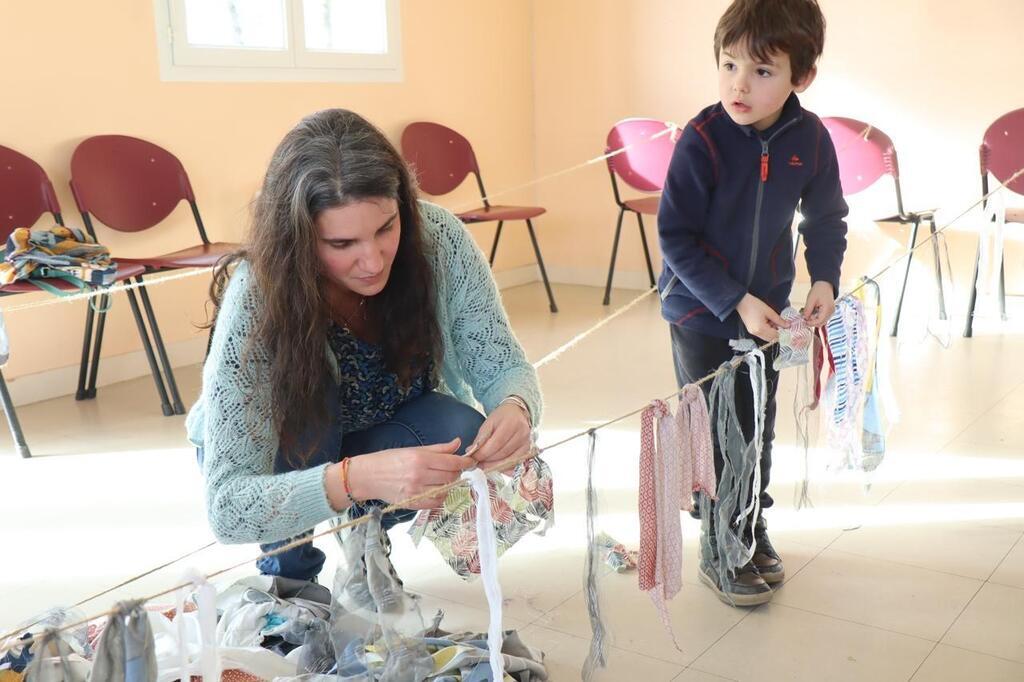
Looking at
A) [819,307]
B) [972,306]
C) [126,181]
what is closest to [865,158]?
[972,306]

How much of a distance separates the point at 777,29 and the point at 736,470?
83cm

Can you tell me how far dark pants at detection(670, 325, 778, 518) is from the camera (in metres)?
2.15

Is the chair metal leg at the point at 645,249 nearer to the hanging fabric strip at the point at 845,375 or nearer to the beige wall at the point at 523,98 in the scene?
the beige wall at the point at 523,98

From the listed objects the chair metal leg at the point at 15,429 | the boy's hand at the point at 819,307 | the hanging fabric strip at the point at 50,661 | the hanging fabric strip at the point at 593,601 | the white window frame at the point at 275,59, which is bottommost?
the chair metal leg at the point at 15,429

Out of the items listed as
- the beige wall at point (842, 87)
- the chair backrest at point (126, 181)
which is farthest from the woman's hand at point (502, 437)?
the beige wall at point (842, 87)

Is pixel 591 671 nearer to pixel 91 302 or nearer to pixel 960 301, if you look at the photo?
pixel 91 302

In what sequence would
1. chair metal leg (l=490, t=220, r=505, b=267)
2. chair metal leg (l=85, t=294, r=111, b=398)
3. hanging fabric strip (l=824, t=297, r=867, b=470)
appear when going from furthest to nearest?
1. chair metal leg (l=490, t=220, r=505, b=267)
2. chair metal leg (l=85, t=294, r=111, b=398)
3. hanging fabric strip (l=824, t=297, r=867, b=470)

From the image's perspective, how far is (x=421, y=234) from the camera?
70.4 inches

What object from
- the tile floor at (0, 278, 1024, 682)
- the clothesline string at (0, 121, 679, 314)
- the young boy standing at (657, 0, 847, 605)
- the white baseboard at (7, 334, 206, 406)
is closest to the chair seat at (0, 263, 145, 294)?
the clothesline string at (0, 121, 679, 314)

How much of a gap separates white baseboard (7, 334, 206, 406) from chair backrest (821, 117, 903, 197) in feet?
8.98

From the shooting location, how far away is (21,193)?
350cm

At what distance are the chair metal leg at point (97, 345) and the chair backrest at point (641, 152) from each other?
7.99ft

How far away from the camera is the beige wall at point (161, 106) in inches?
142

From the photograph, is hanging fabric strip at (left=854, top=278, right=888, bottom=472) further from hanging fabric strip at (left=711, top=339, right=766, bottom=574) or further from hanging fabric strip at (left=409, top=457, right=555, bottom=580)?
hanging fabric strip at (left=409, top=457, right=555, bottom=580)
